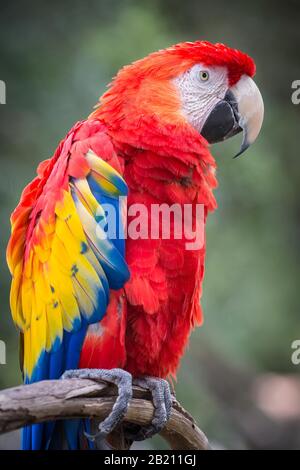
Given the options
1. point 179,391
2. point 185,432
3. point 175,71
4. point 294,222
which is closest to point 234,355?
point 179,391

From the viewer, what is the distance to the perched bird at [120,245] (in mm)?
1098

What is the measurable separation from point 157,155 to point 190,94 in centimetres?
17

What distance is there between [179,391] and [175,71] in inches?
56.0

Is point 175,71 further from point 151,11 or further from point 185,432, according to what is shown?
point 151,11

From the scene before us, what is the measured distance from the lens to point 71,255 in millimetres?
1102

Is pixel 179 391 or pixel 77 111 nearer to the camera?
pixel 77 111

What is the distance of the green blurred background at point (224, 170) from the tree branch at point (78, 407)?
866 millimetres

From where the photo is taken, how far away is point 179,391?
2330 millimetres

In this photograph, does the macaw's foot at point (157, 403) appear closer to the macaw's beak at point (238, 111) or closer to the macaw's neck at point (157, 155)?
the macaw's neck at point (157, 155)
